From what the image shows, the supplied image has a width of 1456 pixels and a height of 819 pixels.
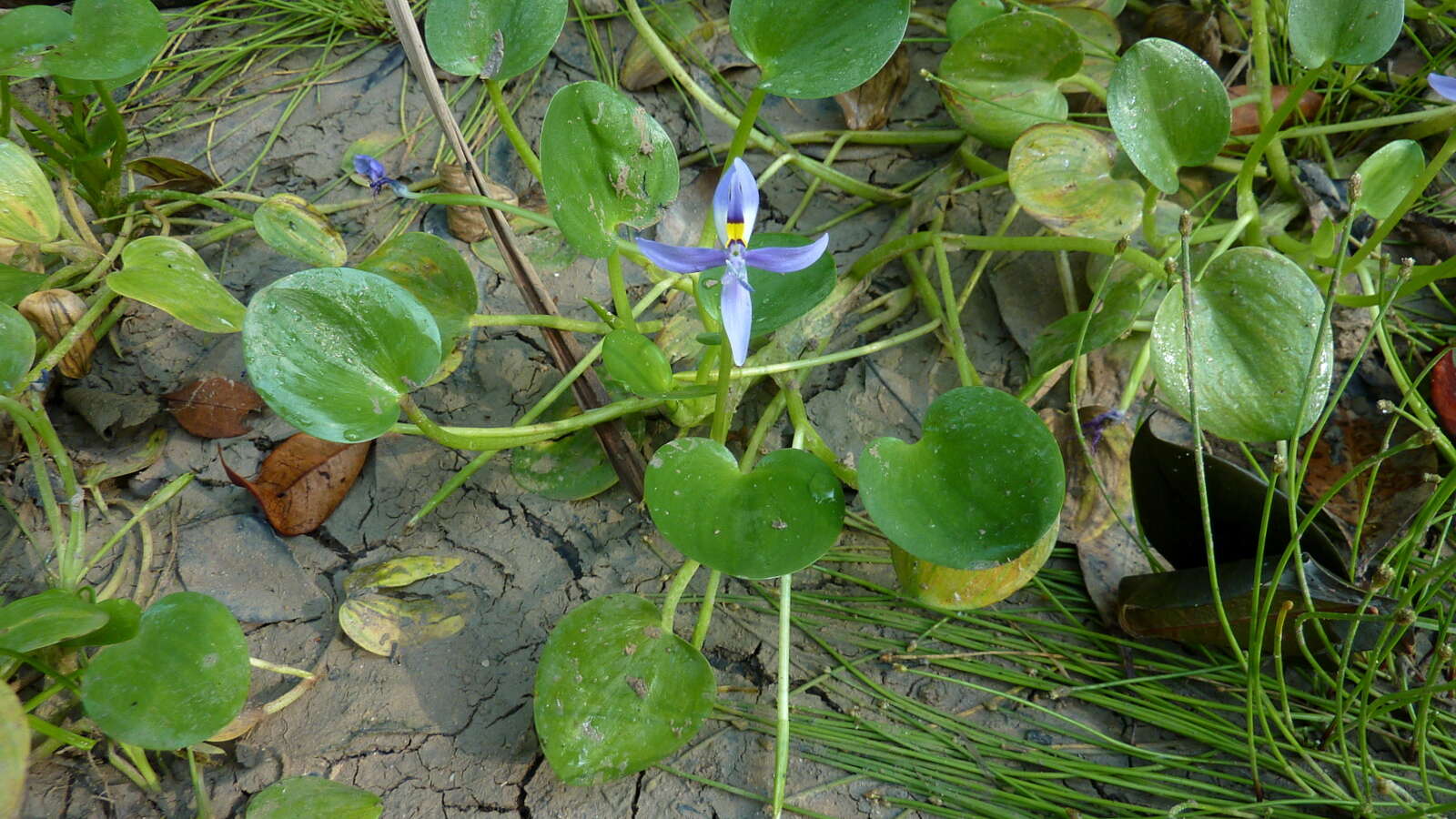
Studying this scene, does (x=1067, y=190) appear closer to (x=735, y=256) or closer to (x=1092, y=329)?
(x=1092, y=329)

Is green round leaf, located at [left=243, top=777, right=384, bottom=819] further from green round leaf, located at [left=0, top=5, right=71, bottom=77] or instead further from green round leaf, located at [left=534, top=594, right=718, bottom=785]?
green round leaf, located at [left=0, top=5, right=71, bottom=77]

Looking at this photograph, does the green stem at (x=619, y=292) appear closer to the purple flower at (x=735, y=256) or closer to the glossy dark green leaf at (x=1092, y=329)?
the purple flower at (x=735, y=256)

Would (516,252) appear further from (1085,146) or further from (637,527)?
(1085,146)

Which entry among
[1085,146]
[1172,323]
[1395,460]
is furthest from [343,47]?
[1395,460]

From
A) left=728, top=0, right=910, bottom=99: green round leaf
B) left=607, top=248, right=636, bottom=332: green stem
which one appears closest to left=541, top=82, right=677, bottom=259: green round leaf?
left=607, top=248, right=636, bottom=332: green stem

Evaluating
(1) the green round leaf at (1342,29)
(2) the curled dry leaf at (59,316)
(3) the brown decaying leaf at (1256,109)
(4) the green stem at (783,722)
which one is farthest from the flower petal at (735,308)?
(3) the brown decaying leaf at (1256,109)

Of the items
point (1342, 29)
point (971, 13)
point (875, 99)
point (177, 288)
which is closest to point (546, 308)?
point (177, 288)
